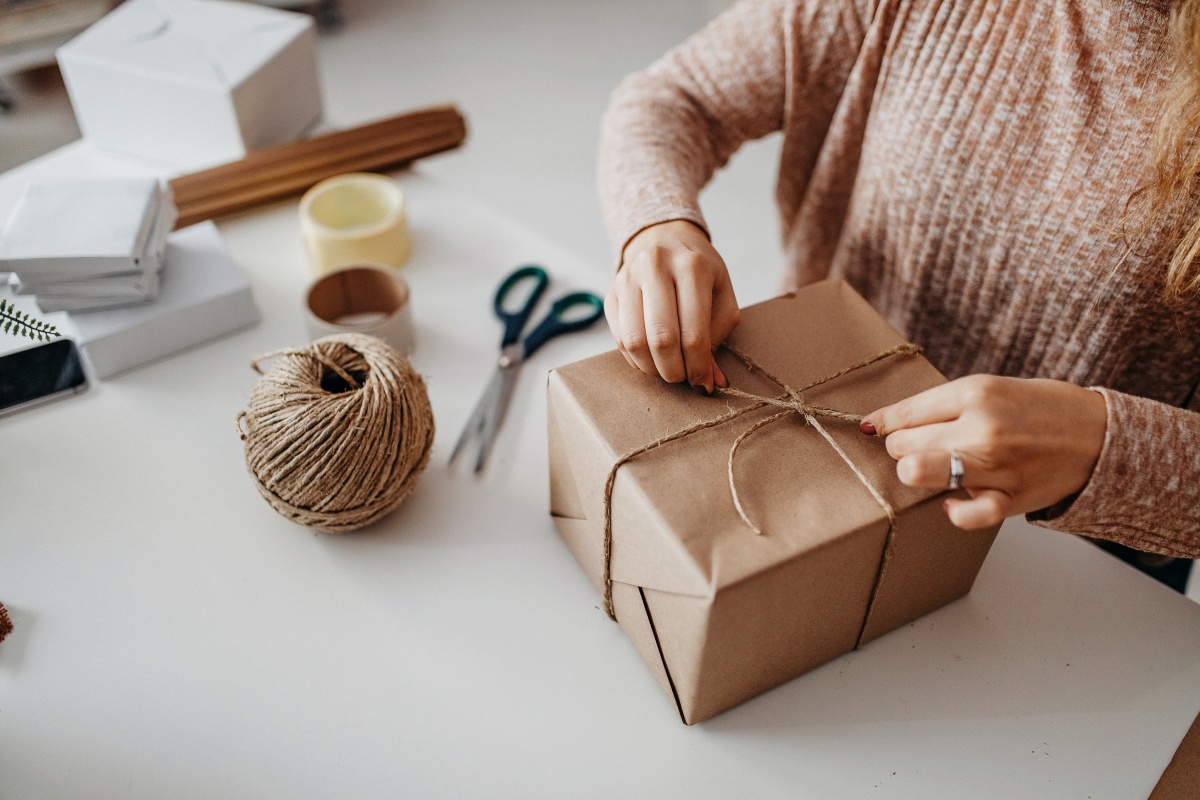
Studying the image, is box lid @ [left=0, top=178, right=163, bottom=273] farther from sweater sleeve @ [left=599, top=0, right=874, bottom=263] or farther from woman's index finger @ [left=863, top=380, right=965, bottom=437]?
woman's index finger @ [left=863, top=380, right=965, bottom=437]

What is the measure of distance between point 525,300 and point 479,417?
0.16 meters

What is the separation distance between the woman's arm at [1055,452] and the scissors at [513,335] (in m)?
0.32

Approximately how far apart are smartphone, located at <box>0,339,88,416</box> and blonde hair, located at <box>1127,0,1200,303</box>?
2.77 ft

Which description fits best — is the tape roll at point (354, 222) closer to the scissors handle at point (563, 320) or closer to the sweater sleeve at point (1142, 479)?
the scissors handle at point (563, 320)

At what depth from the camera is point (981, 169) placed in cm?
71

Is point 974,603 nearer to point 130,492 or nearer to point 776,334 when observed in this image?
point 776,334

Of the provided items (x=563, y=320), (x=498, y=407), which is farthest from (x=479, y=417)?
(x=563, y=320)

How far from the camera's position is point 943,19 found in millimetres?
705

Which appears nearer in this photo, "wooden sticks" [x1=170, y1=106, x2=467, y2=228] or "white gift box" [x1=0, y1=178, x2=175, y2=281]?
"white gift box" [x1=0, y1=178, x2=175, y2=281]

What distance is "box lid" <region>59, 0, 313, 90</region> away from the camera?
94cm

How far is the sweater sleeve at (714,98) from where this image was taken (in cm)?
74

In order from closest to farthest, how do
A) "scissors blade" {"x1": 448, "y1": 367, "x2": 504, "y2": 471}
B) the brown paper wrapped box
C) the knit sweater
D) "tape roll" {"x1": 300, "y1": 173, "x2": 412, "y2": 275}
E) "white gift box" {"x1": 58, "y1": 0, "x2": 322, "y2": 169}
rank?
the brown paper wrapped box, the knit sweater, "scissors blade" {"x1": 448, "y1": 367, "x2": 504, "y2": 471}, "tape roll" {"x1": 300, "y1": 173, "x2": 412, "y2": 275}, "white gift box" {"x1": 58, "y1": 0, "x2": 322, "y2": 169}

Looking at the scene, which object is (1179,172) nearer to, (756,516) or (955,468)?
(955,468)

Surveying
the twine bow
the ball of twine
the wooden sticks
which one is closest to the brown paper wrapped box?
the twine bow
